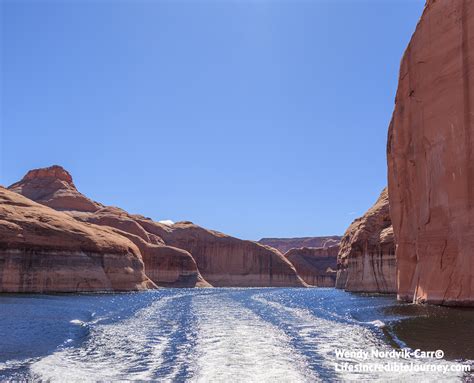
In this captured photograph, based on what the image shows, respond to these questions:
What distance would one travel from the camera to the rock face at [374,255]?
67.9 meters

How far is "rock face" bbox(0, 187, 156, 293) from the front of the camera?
55.7 metres

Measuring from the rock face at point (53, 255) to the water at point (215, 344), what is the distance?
3071 cm

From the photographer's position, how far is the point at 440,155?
34844mm

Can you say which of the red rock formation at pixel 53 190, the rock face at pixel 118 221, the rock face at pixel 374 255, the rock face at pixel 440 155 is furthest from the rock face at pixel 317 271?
the rock face at pixel 440 155

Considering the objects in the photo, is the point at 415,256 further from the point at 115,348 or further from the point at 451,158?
the point at 115,348

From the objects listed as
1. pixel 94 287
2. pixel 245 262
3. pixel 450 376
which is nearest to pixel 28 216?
pixel 94 287

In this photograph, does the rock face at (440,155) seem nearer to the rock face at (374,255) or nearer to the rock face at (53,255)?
the rock face at (374,255)

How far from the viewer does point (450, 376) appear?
12.1m

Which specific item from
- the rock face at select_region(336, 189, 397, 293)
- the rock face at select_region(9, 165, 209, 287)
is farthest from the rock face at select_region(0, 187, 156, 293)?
the rock face at select_region(336, 189, 397, 293)

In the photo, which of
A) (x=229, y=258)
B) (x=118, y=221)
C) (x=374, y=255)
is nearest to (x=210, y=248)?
(x=229, y=258)

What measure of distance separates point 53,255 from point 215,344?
47.7m

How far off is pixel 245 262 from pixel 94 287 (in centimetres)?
9878

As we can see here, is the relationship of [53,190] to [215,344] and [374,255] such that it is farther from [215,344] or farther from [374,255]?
[215,344]

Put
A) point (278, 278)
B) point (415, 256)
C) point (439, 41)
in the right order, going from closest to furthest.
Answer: point (439, 41) < point (415, 256) < point (278, 278)
